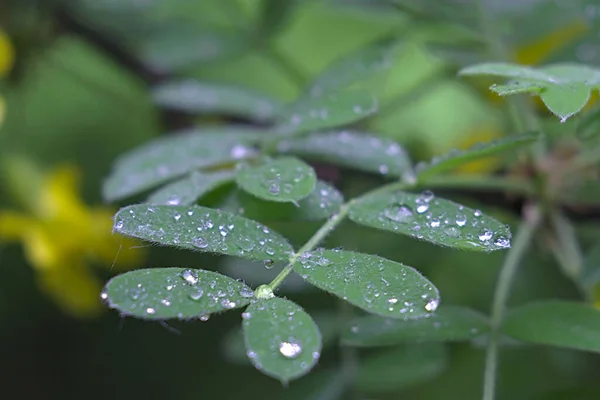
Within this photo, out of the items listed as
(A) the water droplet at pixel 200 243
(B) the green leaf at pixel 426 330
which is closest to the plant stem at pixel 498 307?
(B) the green leaf at pixel 426 330

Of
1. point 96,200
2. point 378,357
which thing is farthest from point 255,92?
point 96,200

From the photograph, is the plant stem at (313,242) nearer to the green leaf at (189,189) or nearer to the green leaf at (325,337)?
the green leaf at (189,189)

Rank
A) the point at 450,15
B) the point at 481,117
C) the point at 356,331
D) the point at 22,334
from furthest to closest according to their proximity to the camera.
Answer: the point at 481,117 < the point at 22,334 < the point at 450,15 < the point at 356,331

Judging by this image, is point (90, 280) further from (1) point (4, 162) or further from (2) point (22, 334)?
(2) point (22, 334)

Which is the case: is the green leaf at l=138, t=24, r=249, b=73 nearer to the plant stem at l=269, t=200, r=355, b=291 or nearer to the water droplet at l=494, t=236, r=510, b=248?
the plant stem at l=269, t=200, r=355, b=291

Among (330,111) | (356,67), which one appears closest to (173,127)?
(356,67)

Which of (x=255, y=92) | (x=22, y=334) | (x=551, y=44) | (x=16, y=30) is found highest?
(x=551, y=44)

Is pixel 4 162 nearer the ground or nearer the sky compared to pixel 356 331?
nearer the ground
